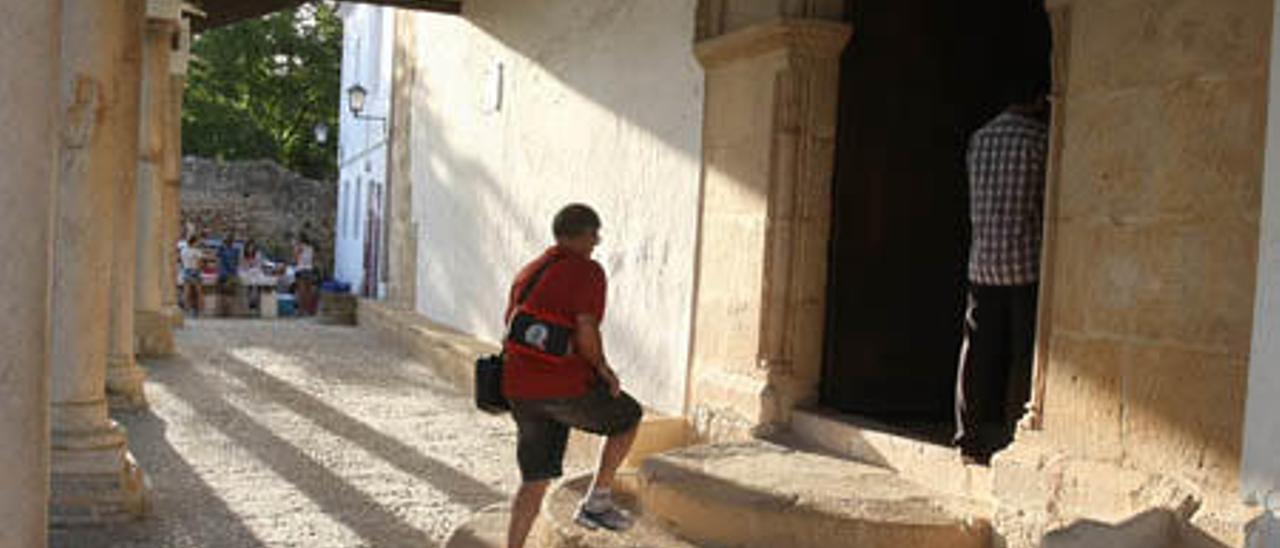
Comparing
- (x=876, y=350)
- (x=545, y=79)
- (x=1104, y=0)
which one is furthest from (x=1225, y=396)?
(x=545, y=79)

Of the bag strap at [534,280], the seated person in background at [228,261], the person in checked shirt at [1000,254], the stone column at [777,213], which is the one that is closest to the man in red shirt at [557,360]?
the bag strap at [534,280]

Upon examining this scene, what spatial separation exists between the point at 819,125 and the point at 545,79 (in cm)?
436

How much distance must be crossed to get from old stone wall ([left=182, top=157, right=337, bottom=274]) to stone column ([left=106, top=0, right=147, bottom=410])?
1738cm

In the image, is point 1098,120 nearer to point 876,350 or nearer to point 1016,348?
point 1016,348

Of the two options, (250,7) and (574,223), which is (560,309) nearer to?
(574,223)

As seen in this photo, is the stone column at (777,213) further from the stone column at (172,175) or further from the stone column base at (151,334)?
the stone column at (172,175)

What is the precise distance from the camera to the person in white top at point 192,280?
1953cm

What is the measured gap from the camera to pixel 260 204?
27.3m

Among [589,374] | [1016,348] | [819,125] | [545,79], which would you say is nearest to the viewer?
[589,374]

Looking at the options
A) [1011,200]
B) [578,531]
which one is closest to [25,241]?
[578,531]

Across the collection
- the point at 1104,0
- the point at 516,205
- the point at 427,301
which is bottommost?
the point at 427,301

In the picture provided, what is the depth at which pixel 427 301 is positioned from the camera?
13.6 metres

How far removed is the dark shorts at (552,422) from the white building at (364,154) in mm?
12745

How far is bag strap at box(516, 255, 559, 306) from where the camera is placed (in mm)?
4449
